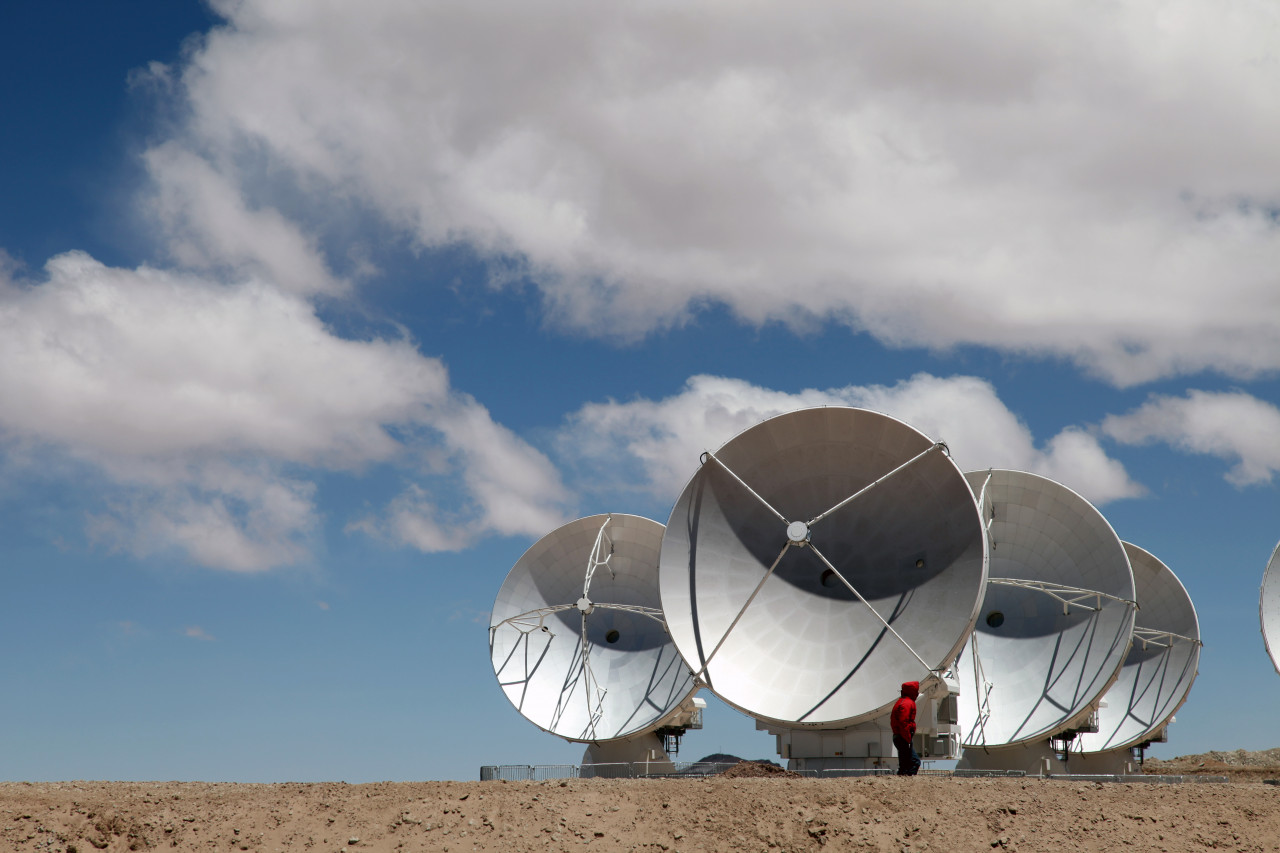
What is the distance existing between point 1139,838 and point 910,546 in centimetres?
1073

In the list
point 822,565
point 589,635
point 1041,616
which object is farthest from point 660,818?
point 1041,616

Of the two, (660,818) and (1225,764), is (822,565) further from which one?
(1225,764)

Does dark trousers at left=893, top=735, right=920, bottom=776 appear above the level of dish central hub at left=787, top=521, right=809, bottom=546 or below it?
below

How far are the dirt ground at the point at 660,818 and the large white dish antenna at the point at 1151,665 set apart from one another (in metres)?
24.6

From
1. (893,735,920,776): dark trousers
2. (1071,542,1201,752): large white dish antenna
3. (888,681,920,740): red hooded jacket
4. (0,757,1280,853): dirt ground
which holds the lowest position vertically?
(0,757,1280,853): dirt ground

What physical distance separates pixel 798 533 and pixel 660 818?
11305 millimetres

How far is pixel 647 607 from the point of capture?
143 feet

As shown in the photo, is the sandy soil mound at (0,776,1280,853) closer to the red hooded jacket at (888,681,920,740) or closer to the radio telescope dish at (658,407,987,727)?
the red hooded jacket at (888,681,920,740)

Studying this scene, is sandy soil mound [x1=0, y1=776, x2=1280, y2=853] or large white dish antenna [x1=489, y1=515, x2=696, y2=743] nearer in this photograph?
sandy soil mound [x1=0, y1=776, x2=1280, y2=853]

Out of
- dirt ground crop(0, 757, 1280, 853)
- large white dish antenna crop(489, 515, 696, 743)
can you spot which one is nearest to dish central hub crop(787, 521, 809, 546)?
dirt ground crop(0, 757, 1280, 853)

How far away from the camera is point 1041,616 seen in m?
40.0

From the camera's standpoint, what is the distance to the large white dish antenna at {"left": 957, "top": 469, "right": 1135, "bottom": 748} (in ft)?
125

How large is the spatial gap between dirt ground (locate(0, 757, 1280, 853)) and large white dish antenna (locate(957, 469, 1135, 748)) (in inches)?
573

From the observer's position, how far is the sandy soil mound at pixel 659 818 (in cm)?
2106
